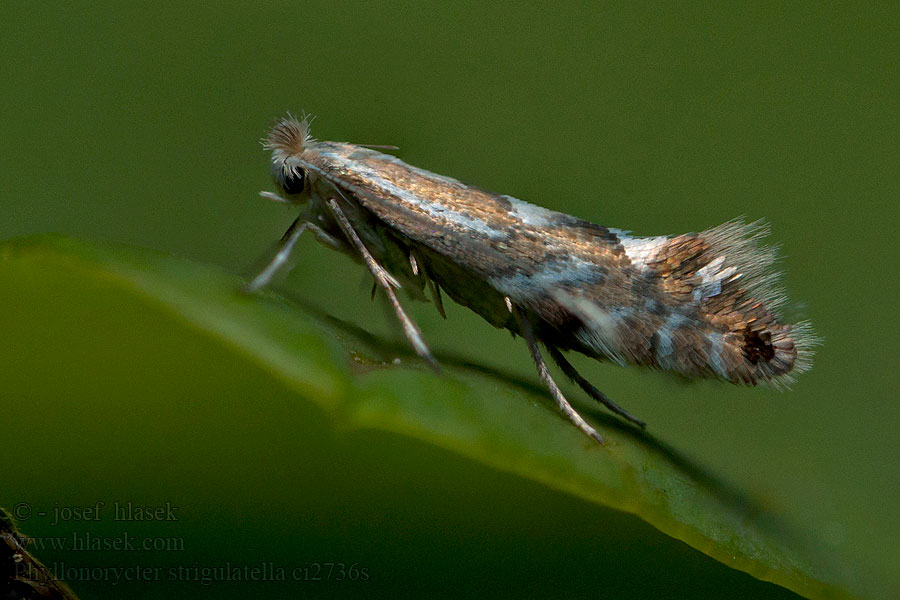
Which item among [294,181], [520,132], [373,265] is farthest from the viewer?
[520,132]

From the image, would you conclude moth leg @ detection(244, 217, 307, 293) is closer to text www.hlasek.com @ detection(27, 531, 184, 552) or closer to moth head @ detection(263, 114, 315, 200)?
moth head @ detection(263, 114, 315, 200)

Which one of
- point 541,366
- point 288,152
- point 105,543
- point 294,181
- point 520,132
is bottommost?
point 105,543

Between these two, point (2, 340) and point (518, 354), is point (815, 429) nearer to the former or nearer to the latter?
point (518, 354)

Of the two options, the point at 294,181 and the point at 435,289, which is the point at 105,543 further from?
the point at 294,181

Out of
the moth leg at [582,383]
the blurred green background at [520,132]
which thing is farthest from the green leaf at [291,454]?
the blurred green background at [520,132]

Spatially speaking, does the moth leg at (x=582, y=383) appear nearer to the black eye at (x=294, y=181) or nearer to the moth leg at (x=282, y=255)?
the moth leg at (x=282, y=255)

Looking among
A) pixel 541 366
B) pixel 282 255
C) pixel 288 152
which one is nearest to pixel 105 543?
pixel 282 255
